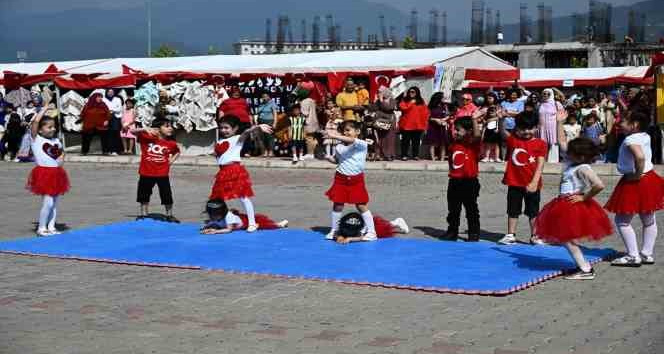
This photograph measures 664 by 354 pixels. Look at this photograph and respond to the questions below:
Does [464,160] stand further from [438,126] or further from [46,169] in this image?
[438,126]

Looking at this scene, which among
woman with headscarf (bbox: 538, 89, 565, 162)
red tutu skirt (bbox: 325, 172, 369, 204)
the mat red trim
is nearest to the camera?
the mat red trim

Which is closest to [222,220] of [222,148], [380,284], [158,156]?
[222,148]

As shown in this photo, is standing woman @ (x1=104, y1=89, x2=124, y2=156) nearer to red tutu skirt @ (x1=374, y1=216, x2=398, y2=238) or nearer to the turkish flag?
the turkish flag

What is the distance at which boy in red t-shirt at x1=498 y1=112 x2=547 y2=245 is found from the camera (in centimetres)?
1181

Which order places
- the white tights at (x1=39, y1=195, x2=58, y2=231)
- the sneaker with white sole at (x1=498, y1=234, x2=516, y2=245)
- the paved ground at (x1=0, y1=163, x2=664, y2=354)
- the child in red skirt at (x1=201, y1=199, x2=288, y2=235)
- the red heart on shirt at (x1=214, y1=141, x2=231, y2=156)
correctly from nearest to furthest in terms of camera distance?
the paved ground at (x1=0, y1=163, x2=664, y2=354) → the sneaker with white sole at (x1=498, y1=234, x2=516, y2=245) → the white tights at (x1=39, y1=195, x2=58, y2=231) → the child in red skirt at (x1=201, y1=199, x2=288, y2=235) → the red heart on shirt at (x1=214, y1=141, x2=231, y2=156)

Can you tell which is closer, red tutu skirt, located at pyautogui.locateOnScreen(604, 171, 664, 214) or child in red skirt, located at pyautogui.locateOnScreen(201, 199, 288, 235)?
red tutu skirt, located at pyautogui.locateOnScreen(604, 171, 664, 214)

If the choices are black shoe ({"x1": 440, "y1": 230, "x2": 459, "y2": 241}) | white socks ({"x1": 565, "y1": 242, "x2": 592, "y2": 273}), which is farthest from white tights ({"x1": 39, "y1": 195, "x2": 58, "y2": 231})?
white socks ({"x1": 565, "y1": 242, "x2": 592, "y2": 273})

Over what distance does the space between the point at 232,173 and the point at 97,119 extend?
17622mm

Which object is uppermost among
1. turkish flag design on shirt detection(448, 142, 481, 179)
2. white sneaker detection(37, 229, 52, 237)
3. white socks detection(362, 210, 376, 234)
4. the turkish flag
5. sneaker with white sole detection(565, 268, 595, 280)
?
the turkish flag

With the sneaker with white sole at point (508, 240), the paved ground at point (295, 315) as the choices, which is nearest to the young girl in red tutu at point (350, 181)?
the sneaker with white sole at point (508, 240)

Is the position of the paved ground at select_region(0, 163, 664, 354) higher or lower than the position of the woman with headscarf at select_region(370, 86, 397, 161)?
lower

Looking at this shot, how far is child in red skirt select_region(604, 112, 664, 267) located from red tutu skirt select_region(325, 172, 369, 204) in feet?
9.69

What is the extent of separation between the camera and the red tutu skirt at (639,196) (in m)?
10.2

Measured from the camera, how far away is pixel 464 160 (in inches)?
486
